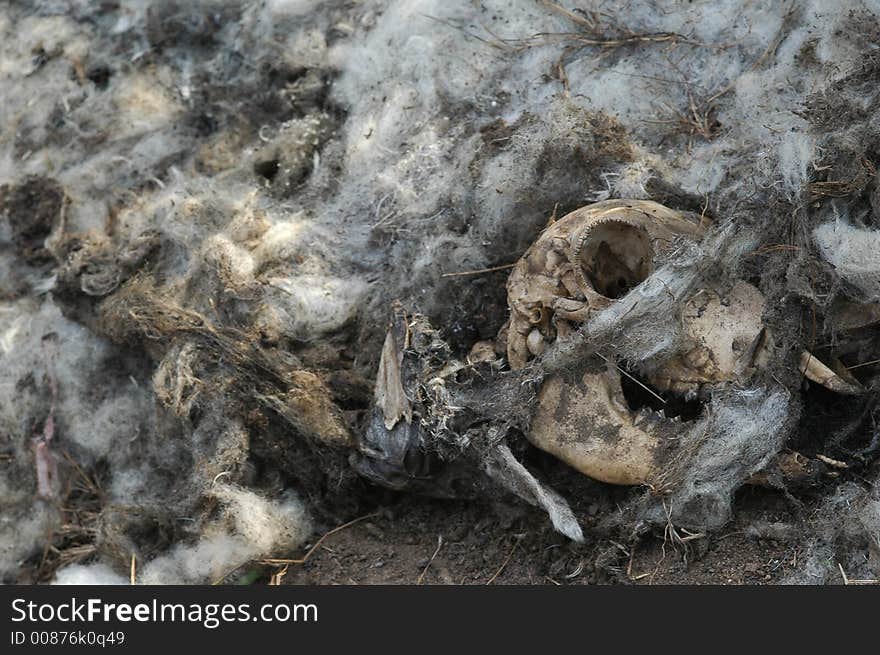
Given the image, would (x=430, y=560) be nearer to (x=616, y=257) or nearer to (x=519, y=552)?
(x=519, y=552)

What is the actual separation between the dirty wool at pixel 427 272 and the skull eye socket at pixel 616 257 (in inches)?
0.5

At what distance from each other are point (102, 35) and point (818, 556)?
3.49 metres

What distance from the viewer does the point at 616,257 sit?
3.10 meters

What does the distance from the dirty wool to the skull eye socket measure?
1cm

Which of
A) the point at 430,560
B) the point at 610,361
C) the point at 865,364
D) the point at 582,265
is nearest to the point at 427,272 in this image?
the point at 582,265

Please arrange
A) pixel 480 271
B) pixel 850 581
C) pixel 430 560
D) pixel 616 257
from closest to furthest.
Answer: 1. pixel 850 581
2. pixel 616 257
3. pixel 430 560
4. pixel 480 271

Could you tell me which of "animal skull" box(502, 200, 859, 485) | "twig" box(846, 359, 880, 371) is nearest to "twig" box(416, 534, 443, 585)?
"animal skull" box(502, 200, 859, 485)

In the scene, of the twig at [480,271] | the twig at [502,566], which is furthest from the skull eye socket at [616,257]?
the twig at [502,566]

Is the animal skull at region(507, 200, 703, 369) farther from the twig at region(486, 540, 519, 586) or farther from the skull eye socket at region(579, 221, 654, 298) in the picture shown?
the twig at region(486, 540, 519, 586)

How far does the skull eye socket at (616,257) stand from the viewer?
2994mm

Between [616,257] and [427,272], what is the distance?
0.69 m

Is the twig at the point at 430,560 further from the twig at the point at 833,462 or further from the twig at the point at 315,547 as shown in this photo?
the twig at the point at 833,462

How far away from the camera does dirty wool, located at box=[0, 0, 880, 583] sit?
293 centimetres

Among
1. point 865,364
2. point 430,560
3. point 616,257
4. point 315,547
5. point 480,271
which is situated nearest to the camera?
→ point 865,364
